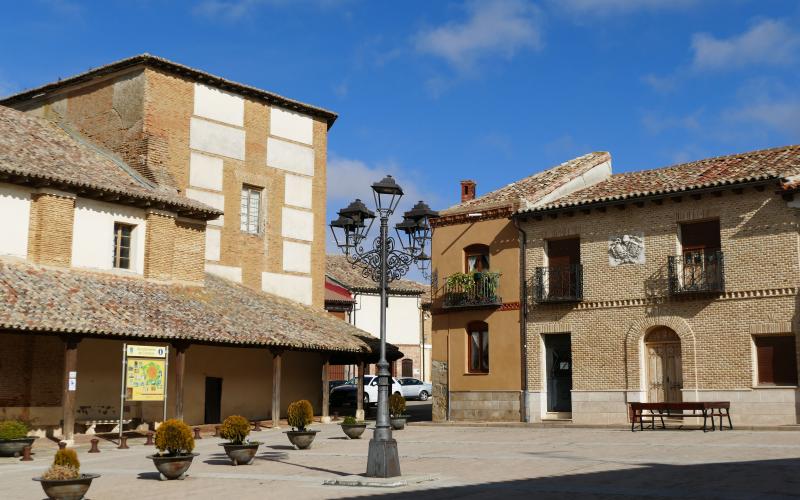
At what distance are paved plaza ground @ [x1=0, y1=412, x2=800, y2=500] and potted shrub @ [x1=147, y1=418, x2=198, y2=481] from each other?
0.78ft

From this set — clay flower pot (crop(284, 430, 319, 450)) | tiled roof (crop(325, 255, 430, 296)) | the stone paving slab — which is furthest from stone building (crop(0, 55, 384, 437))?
tiled roof (crop(325, 255, 430, 296))

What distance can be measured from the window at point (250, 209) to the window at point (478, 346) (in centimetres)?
934

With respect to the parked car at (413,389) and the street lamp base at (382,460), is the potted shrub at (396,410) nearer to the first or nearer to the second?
the street lamp base at (382,460)

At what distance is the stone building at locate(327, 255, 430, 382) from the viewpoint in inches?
2125

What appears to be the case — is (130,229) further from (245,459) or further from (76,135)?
(245,459)

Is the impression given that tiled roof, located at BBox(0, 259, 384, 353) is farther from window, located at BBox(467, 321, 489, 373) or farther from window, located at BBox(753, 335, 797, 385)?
window, located at BBox(753, 335, 797, 385)

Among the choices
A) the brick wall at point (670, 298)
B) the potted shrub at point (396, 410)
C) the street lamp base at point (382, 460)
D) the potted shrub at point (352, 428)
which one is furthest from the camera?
the potted shrub at point (396, 410)

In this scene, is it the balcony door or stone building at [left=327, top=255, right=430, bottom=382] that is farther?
stone building at [left=327, top=255, right=430, bottom=382]

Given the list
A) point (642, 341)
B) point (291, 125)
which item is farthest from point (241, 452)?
point (291, 125)

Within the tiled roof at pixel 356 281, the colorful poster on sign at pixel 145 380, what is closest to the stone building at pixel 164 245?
the colorful poster on sign at pixel 145 380

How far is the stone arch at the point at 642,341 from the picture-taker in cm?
2430

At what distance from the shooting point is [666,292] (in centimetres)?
Answer: 2494

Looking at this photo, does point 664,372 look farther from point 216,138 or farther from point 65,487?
point 65,487

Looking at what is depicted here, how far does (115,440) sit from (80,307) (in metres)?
3.75
